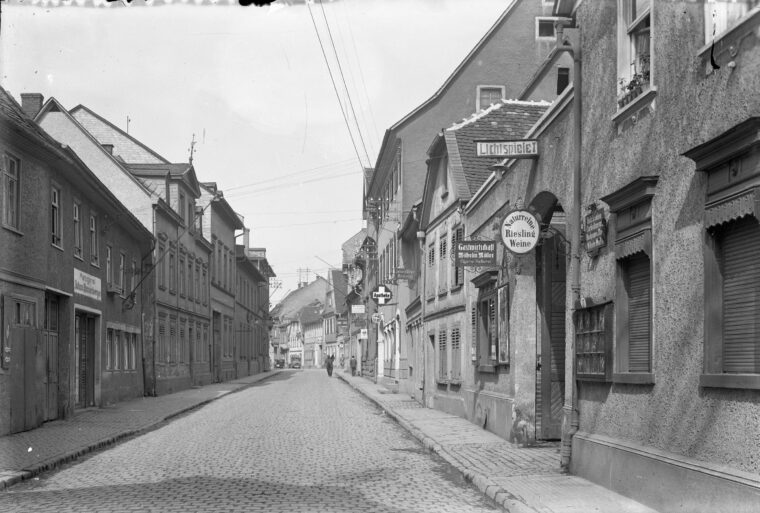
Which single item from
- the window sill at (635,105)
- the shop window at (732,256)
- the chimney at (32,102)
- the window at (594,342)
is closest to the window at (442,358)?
the window at (594,342)

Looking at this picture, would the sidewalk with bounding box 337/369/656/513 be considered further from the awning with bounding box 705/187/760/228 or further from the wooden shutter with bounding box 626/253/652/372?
the awning with bounding box 705/187/760/228

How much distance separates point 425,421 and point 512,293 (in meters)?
5.53

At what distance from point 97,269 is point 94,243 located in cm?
71

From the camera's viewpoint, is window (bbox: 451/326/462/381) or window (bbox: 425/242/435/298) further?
window (bbox: 425/242/435/298)

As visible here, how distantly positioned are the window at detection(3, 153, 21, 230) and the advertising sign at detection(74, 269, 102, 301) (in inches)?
179

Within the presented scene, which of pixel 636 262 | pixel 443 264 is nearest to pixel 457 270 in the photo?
pixel 443 264

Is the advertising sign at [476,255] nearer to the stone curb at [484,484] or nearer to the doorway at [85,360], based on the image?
the stone curb at [484,484]

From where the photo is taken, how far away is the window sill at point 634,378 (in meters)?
9.18

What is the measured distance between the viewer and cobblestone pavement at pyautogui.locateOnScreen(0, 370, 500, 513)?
9484 mm

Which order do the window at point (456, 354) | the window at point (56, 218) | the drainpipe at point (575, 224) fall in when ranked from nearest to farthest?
the drainpipe at point (575, 224) → the window at point (56, 218) → the window at point (456, 354)

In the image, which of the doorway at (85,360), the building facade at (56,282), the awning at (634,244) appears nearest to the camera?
the awning at (634,244)

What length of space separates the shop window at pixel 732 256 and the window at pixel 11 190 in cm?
1250

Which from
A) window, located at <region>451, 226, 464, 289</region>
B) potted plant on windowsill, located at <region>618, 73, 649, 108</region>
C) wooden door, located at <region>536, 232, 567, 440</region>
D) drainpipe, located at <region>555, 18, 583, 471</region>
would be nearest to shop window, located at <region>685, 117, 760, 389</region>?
potted plant on windowsill, located at <region>618, 73, 649, 108</region>

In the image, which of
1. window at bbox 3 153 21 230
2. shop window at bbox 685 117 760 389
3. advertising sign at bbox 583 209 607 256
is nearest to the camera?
shop window at bbox 685 117 760 389
